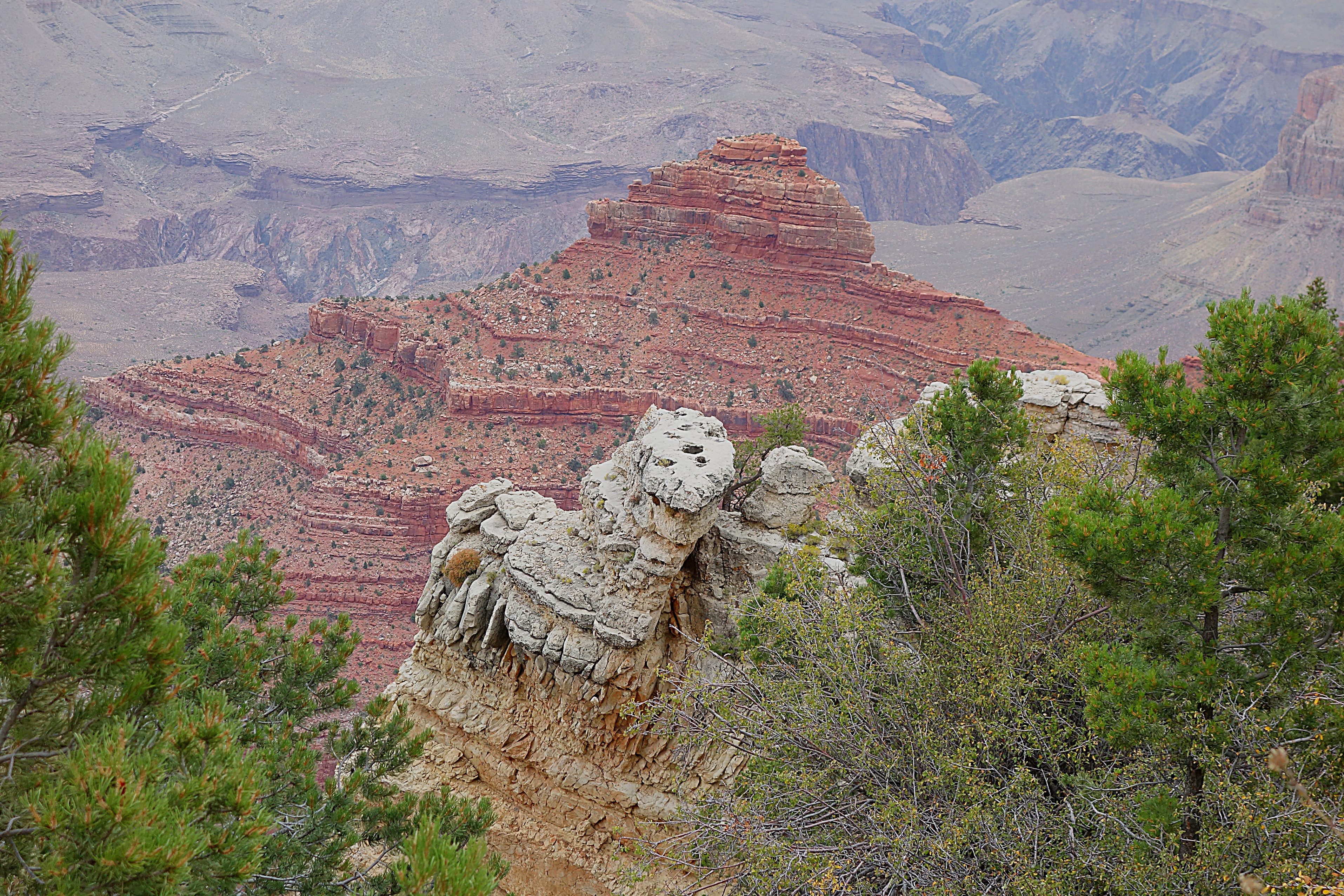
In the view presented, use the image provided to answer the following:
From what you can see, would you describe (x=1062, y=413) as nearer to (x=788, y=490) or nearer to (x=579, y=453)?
(x=788, y=490)

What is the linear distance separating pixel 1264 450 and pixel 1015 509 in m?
5.54

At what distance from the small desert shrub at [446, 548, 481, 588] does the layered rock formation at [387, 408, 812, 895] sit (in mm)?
194

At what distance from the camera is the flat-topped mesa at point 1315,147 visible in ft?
372

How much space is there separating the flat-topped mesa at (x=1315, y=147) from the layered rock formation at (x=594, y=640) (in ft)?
417

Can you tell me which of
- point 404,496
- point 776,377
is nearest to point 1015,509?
point 404,496

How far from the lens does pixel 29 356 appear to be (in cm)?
691

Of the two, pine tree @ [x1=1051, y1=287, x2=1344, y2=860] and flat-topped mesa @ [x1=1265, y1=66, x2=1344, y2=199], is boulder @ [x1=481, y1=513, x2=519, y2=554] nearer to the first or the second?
pine tree @ [x1=1051, y1=287, x2=1344, y2=860]

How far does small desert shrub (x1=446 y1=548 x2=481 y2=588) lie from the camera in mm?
21094

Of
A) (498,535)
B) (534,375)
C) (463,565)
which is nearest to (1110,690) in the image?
(498,535)

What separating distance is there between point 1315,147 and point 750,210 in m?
92.0

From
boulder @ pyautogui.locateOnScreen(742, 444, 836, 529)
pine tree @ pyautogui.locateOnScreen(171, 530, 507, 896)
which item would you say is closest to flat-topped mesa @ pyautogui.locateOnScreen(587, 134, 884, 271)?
boulder @ pyautogui.locateOnScreen(742, 444, 836, 529)

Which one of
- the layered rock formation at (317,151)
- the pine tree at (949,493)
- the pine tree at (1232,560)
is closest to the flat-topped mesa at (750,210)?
the pine tree at (949,493)

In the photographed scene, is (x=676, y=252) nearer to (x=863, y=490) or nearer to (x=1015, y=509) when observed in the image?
(x=863, y=490)

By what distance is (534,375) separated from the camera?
189ft
